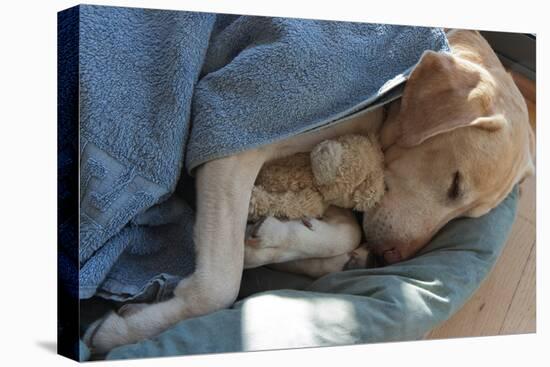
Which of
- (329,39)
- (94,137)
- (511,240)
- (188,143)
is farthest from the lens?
(511,240)

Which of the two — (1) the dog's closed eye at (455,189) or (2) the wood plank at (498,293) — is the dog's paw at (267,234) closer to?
(1) the dog's closed eye at (455,189)

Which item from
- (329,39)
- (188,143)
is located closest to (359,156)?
(329,39)

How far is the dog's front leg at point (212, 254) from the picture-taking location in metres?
2.01

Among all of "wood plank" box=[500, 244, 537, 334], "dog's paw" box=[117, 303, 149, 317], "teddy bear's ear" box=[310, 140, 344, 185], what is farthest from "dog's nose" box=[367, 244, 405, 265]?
"dog's paw" box=[117, 303, 149, 317]

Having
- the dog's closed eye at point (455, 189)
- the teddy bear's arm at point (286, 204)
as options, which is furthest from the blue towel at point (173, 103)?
the dog's closed eye at point (455, 189)

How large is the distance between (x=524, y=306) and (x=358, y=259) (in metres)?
0.71

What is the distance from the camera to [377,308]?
7.47 feet

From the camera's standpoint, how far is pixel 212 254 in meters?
2.08

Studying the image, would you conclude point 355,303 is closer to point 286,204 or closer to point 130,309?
point 286,204

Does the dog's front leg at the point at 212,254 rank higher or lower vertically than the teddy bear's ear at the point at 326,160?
lower

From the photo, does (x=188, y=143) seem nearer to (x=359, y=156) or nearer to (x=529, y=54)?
(x=359, y=156)

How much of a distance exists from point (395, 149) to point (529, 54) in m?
0.66

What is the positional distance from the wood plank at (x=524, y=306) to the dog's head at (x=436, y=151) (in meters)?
0.43

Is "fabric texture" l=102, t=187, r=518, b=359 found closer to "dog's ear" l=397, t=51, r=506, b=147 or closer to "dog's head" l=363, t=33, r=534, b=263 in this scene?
"dog's head" l=363, t=33, r=534, b=263
